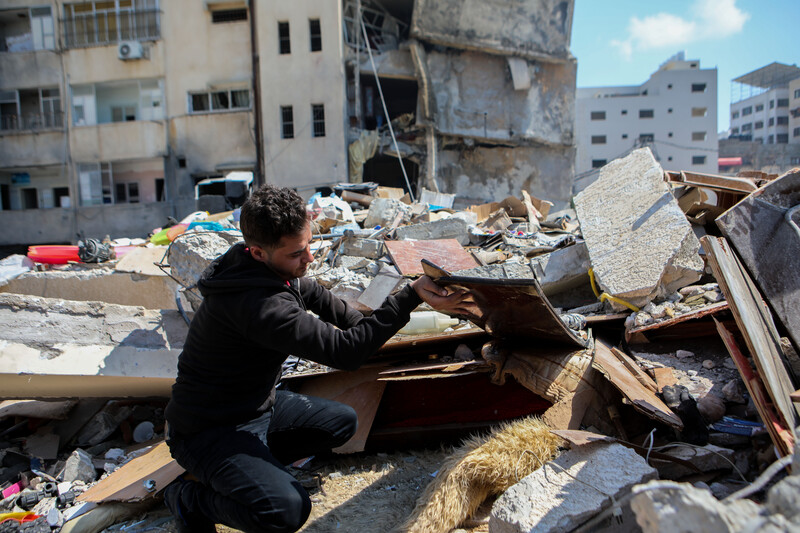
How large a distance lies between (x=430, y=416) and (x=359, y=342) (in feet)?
4.27

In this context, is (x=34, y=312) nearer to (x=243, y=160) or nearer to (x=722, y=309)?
(x=722, y=309)

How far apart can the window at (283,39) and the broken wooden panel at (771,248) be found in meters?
18.5

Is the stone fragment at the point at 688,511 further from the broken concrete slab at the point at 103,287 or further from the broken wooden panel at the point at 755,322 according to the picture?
the broken concrete slab at the point at 103,287

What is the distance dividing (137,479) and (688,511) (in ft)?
9.74

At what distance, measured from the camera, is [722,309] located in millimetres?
3068

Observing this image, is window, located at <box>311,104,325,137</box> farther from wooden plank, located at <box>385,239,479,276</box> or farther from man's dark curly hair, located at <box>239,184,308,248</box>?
man's dark curly hair, located at <box>239,184,308,248</box>

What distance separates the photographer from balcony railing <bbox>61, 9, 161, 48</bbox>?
19.6m

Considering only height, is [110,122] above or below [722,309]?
above

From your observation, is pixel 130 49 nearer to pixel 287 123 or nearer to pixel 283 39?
pixel 283 39

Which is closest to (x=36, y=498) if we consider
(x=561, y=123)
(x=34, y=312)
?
(x=34, y=312)

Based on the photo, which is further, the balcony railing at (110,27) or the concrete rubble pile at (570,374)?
the balcony railing at (110,27)

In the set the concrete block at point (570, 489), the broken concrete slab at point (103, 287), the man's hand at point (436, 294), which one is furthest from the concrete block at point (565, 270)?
Result: the broken concrete slab at point (103, 287)

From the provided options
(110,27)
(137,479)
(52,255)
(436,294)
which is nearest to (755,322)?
(436,294)

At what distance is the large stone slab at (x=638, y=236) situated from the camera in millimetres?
3801
